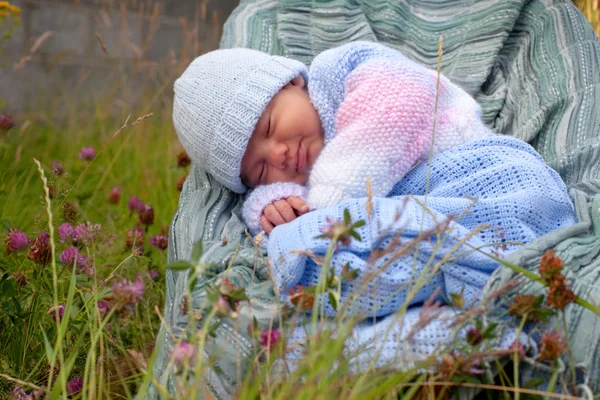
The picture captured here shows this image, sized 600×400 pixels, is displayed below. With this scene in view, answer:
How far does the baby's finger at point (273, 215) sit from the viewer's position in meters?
1.68

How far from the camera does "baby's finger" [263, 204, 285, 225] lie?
168 cm

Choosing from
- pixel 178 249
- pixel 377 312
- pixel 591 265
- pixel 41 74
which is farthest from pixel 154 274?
pixel 41 74

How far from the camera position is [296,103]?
5.84ft

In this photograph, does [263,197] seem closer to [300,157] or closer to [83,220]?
[300,157]

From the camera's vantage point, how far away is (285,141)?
176cm

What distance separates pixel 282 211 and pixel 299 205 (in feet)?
0.14

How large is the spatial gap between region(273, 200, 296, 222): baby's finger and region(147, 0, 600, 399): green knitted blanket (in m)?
0.11

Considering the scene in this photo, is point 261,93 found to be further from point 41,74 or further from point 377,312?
point 41,74

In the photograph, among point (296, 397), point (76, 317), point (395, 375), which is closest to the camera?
point (296, 397)

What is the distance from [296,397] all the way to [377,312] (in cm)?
40

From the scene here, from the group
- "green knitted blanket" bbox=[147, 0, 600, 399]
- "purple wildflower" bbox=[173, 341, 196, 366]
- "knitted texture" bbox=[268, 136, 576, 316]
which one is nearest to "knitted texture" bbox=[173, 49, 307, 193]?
"green knitted blanket" bbox=[147, 0, 600, 399]

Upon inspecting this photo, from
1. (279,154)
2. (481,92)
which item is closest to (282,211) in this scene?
(279,154)

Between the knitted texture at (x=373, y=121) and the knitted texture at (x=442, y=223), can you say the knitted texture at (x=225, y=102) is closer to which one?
the knitted texture at (x=373, y=121)

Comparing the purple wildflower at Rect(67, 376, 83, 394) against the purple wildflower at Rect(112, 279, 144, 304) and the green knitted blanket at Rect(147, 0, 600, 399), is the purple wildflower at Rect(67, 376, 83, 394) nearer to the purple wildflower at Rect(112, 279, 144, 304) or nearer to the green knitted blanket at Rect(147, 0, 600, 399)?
the green knitted blanket at Rect(147, 0, 600, 399)
